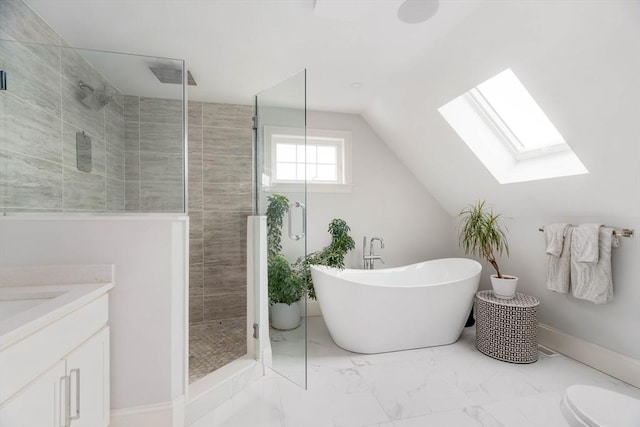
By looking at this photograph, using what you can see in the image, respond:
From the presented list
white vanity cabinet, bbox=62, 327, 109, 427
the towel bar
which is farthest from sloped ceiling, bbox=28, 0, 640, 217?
white vanity cabinet, bbox=62, 327, 109, 427

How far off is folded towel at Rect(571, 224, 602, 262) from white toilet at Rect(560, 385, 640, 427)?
1.46m

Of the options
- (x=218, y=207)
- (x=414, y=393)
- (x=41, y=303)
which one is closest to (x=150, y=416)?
(x=41, y=303)

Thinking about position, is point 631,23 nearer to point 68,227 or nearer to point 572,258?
point 572,258

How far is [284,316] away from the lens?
2.25 meters

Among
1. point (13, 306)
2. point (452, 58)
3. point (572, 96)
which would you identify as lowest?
point (13, 306)

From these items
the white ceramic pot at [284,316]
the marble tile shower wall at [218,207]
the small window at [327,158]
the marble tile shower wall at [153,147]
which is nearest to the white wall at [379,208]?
the small window at [327,158]

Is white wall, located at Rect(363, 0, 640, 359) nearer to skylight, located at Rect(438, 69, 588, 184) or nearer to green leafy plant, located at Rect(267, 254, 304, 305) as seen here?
skylight, located at Rect(438, 69, 588, 184)

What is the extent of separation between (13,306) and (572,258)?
3392 mm

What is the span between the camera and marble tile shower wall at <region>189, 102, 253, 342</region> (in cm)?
312

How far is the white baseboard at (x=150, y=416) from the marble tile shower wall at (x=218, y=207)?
4.76ft

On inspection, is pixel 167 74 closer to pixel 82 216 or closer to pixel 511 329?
pixel 82 216

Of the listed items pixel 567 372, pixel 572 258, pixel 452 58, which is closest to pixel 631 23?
pixel 452 58

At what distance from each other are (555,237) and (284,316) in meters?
2.26

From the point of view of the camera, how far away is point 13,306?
1217mm
